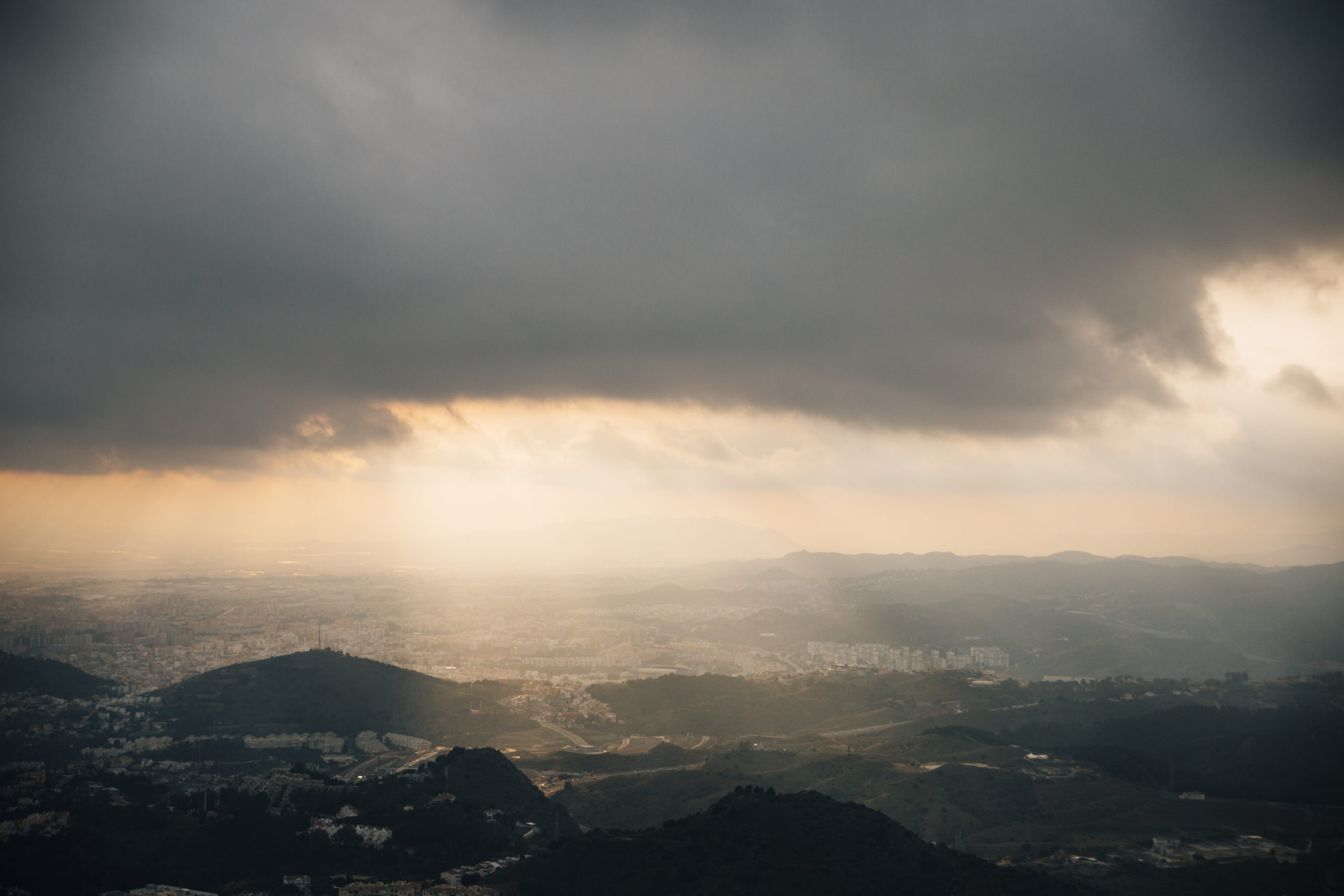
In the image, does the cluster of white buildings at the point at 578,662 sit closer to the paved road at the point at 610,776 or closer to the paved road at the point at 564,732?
the paved road at the point at 564,732

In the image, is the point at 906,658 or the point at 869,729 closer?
the point at 869,729

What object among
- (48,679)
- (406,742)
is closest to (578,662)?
(406,742)

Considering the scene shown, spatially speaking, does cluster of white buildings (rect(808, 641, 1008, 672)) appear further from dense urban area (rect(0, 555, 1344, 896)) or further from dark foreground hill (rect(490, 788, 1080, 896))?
dark foreground hill (rect(490, 788, 1080, 896))

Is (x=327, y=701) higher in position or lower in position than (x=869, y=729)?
higher

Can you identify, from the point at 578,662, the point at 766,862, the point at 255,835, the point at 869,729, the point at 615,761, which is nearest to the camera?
the point at 766,862

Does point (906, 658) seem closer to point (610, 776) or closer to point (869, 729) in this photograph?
point (869, 729)
